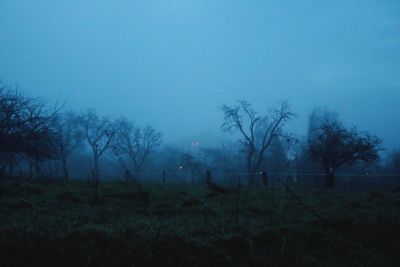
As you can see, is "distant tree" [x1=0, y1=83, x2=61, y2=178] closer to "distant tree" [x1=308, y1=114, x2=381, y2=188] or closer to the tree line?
the tree line

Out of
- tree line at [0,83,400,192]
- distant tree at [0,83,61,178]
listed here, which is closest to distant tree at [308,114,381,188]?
tree line at [0,83,400,192]

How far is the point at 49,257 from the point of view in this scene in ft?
10.6

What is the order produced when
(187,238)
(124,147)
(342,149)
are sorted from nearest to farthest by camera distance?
(187,238) < (342,149) < (124,147)

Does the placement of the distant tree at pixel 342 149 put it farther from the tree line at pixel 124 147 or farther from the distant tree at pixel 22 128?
the distant tree at pixel 22 128

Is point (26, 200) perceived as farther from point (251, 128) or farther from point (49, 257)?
point (251, 128)

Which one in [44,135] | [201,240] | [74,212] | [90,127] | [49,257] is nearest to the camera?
[49,257]

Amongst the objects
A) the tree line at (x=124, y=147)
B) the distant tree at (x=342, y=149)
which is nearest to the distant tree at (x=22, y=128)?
the tree line at (x=124, y=147)

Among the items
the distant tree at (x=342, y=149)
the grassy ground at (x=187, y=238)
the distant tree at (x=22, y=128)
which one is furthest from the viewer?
the distant tree at (x=342, y=149)

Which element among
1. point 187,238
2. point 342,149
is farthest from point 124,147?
point 187,238

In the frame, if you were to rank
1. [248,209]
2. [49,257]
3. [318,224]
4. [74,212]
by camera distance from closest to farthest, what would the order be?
[49,257]
[318,224]
[74,212]
[248,209]

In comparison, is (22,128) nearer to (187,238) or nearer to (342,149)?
(187,238)

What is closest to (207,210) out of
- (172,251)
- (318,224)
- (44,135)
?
(318,224)

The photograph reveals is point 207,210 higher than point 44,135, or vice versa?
point 44,135

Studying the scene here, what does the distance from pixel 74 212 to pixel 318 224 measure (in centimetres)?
335
